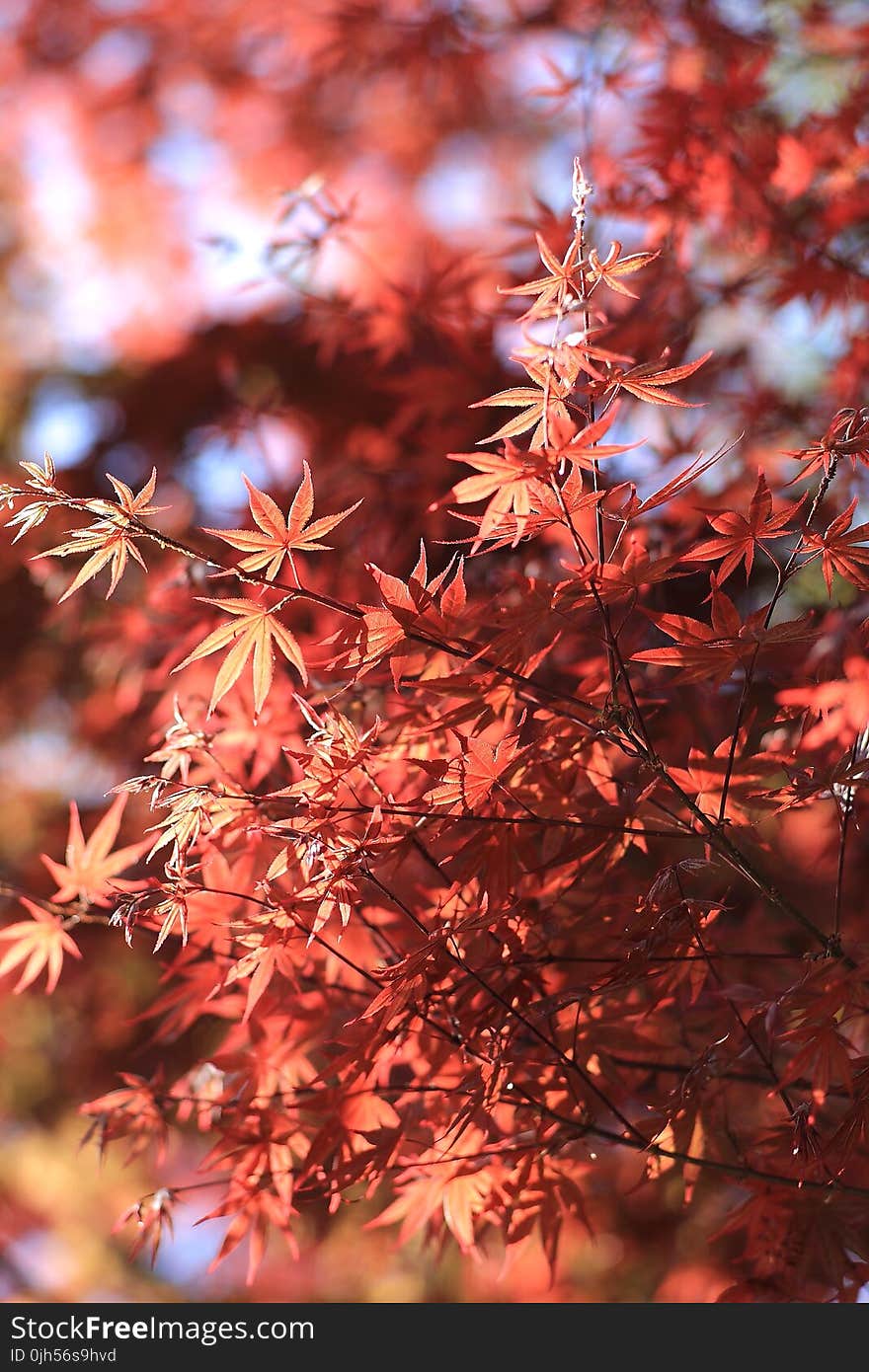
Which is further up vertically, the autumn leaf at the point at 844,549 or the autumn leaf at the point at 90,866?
the autumn leaf at the point at 844,549

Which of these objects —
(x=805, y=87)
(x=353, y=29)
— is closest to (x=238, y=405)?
(x=353, y=29)

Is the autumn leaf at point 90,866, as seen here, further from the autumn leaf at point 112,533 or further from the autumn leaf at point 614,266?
the autumn leaf at point 614,266

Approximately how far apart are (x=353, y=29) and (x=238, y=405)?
3.07ft

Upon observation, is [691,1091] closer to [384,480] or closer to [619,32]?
[384,480]

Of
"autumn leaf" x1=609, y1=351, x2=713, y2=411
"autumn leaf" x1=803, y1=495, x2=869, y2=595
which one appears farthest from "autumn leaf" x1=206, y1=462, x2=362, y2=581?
"autumn leaf" x1=803, y1=495, x2=869, y2=595

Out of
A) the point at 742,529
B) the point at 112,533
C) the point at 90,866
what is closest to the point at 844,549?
the point at 742,529

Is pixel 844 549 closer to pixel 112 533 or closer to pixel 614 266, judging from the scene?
pixel 614 266

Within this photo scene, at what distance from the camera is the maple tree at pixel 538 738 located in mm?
673

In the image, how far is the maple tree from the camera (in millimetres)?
673

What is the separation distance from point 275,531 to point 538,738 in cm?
25

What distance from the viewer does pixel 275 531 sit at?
0.66 metres

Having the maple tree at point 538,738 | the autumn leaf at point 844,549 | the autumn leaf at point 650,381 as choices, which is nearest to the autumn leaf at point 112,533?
the maple tree at point 538,738

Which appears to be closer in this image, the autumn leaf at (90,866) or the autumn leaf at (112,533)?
the autumn leaf at (112,533)

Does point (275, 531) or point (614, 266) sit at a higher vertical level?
point (614, 266)
